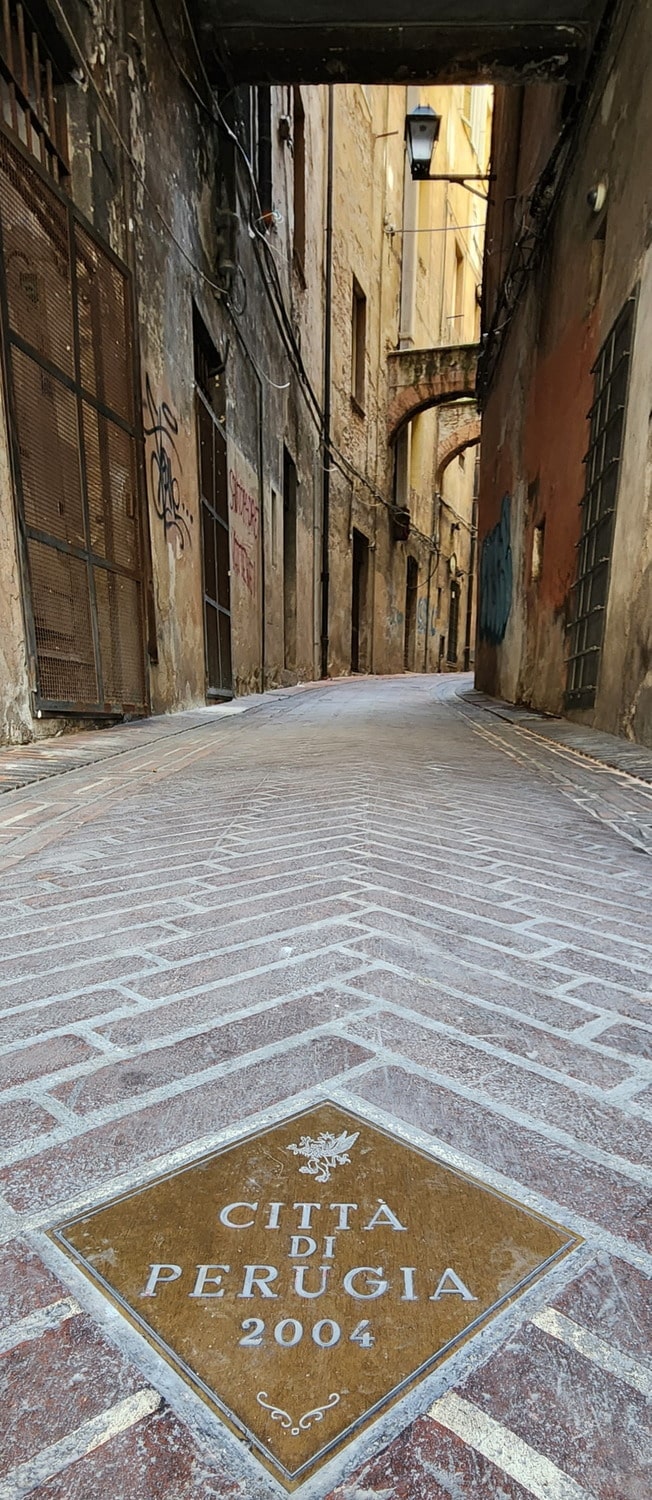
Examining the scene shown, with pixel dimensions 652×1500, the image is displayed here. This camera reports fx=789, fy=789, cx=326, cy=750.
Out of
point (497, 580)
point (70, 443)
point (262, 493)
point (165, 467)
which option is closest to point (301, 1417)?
point (70, 443)

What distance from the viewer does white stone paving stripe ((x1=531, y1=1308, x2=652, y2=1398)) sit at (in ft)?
2.40

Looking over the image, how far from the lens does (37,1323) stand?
0.79 m

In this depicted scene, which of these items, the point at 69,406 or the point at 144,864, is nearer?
the point at 144,864

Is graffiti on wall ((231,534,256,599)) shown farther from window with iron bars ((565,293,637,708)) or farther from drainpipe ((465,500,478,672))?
drainpipe ((465,500,478,672))

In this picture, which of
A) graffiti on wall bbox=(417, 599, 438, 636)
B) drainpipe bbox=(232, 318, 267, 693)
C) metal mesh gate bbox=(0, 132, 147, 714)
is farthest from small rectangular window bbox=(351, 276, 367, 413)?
metal mesh gate bbox=(0, 132, 147, 714)

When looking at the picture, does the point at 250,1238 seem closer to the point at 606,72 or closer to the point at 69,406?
the point at 69,406

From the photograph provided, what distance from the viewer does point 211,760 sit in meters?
4.46

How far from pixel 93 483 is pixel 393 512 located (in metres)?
15.2

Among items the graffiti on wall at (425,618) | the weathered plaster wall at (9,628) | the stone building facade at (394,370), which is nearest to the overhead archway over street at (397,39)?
the weathered plaster wall at (9,628)

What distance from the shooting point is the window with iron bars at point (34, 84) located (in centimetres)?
416

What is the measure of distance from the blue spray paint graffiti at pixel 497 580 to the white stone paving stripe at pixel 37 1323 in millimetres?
9466

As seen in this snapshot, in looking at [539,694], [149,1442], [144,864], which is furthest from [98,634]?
[149,1442]

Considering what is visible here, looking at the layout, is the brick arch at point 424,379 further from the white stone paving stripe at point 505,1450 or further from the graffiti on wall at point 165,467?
the white stone paving stripe at point 505,1450

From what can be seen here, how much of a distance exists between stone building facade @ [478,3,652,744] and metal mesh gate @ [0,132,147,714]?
3.36m
